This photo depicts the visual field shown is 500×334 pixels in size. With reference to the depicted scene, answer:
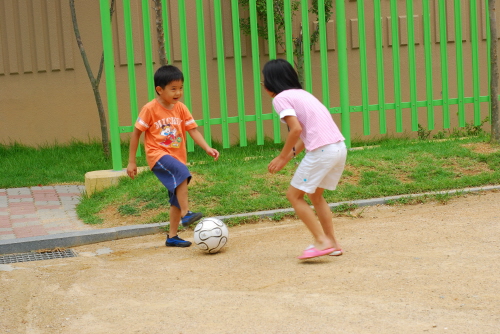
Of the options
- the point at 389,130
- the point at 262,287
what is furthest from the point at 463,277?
the point at 389,130

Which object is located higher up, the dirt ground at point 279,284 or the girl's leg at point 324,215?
the girl's leg at point 324,215

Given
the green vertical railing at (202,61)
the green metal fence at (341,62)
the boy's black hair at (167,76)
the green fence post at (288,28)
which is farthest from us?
the green fence post at (288,28)

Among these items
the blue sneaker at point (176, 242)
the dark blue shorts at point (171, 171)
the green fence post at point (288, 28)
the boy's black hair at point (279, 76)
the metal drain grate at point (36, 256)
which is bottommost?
the metal drain grate at point (36, 256)

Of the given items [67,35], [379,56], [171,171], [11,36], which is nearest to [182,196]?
[171,171]

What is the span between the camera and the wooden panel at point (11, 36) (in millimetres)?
10688

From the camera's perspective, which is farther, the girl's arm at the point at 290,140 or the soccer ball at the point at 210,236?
the soccer ball at the point at 210,236

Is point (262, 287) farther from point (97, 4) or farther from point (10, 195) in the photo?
point (97, 4)

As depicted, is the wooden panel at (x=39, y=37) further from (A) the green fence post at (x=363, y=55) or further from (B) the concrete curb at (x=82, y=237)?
(B) the concrete curb at (x=82, y=237)

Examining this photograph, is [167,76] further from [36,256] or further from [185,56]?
[185,56]

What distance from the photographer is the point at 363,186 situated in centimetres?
729

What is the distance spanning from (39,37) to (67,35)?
1.46 feet

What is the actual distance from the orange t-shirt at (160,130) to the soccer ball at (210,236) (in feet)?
2.32

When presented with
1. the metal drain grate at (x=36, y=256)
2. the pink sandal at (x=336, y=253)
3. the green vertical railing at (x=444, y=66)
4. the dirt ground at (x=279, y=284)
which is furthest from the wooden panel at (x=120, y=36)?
the pink sandal at (x=336, y=253)

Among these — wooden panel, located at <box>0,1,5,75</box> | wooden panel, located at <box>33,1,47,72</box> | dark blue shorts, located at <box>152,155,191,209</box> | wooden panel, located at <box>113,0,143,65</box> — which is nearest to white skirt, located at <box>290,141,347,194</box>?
dark blue shorts, located at <box>152,155,191,209</box>
